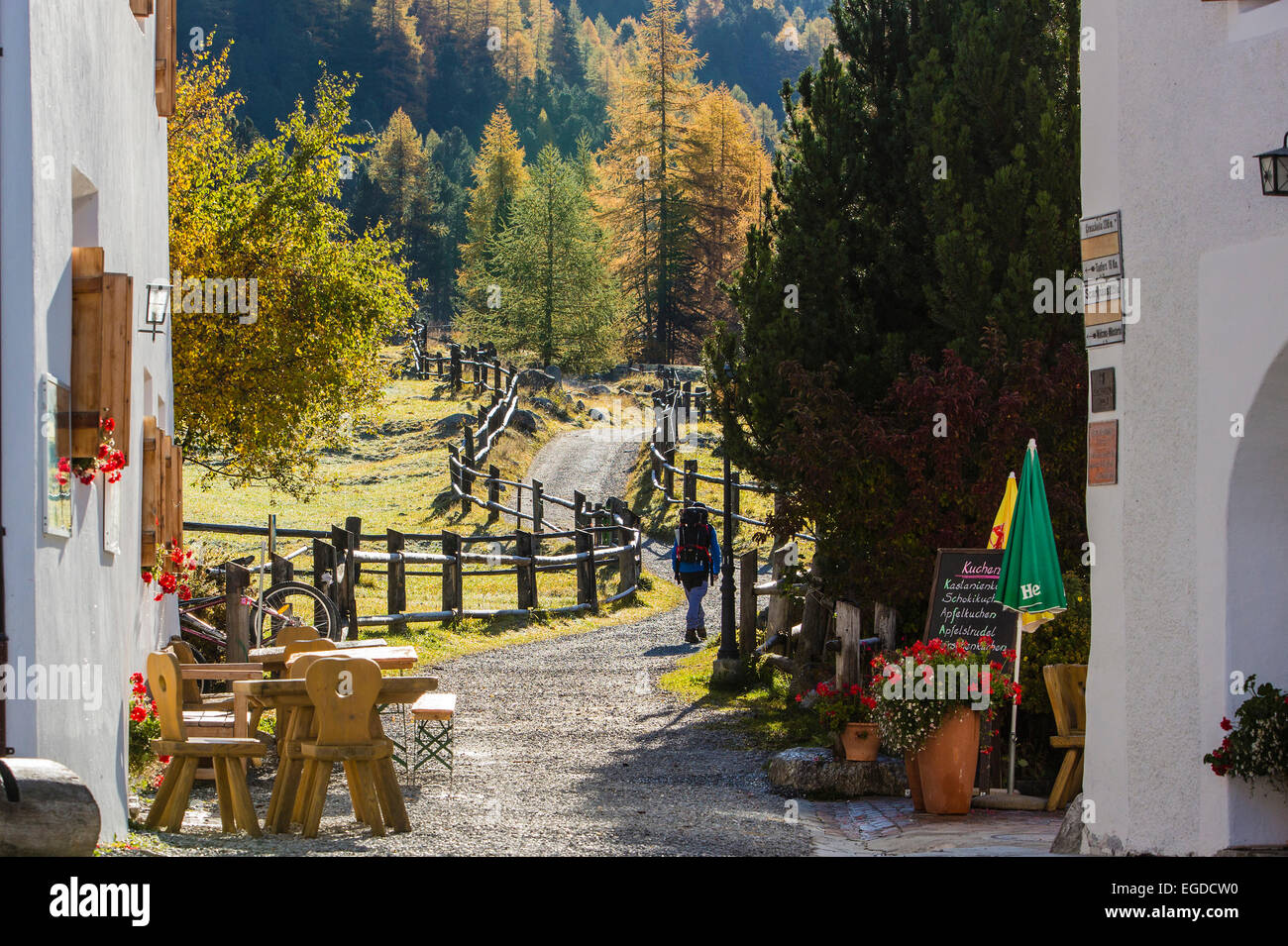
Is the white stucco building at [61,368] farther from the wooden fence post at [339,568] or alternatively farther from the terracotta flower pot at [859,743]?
the wooden fence post at [339,568]

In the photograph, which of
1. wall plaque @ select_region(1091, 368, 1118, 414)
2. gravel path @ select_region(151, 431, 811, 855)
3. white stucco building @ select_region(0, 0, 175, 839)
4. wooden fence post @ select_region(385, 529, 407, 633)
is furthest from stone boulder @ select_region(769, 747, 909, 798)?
wooden fence post @ select_region(385, 529, 407, 633)

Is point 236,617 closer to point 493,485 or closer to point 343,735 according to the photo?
point 343,735

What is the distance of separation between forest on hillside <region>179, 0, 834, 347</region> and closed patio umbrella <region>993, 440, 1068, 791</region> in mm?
17744

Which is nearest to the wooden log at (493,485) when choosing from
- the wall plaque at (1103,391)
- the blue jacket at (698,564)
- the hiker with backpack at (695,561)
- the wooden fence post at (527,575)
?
the wooden fence post at (527,575)

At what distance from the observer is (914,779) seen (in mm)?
9273

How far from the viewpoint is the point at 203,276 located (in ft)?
58.8

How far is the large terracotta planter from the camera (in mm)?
9039

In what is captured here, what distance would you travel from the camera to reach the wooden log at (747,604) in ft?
49.4

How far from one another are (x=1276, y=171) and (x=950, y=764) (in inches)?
176

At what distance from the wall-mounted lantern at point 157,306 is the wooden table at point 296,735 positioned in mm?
3794

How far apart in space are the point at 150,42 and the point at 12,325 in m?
6.18

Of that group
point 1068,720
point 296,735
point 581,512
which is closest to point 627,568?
point 581,512

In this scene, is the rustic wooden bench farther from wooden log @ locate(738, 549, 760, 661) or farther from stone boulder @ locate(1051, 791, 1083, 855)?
wooden log @ locate(738, 549, 760, 661)
